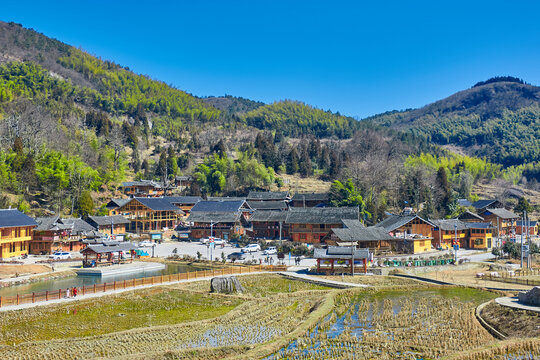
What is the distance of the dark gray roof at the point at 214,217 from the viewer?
211ft

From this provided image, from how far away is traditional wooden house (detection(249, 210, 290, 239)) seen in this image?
63.3 meters

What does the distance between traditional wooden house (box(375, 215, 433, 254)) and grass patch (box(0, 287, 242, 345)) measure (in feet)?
88.7

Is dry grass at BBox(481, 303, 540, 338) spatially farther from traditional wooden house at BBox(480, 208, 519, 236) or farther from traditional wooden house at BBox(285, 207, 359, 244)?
traditional wooden house at BBox(480, 208, 519, 236)

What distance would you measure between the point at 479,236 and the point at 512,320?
36.0m

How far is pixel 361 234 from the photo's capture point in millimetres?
49594

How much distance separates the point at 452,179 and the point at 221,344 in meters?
98.0

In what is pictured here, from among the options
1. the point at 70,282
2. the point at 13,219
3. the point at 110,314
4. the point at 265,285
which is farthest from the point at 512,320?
the point at 13,219

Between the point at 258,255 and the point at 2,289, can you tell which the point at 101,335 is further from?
the point at 258,255

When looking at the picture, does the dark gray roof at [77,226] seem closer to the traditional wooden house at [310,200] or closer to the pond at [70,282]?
the pond at [70,282]

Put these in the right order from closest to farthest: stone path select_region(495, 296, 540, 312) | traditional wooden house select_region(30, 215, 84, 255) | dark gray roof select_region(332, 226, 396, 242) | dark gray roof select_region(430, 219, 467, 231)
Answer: stone path select_region(495, 296, 540, 312) < dark gray roof select_region(332, 226, 396, 242) < traditional wooden house select_region(30, 215, 84, 255) < dark gray roof select_region(430, 219, 467, 231)

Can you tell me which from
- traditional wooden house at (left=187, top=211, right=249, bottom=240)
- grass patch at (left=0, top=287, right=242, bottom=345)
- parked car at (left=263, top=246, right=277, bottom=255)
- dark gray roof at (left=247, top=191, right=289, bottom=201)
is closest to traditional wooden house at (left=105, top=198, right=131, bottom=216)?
traditional wooden house at (left=187, top=211, right=249, bottom=240)

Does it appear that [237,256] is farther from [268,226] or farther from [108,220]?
[108,220]

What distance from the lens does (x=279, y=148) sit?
119562 millimetres

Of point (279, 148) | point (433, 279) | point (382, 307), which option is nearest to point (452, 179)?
point (279, 148)
